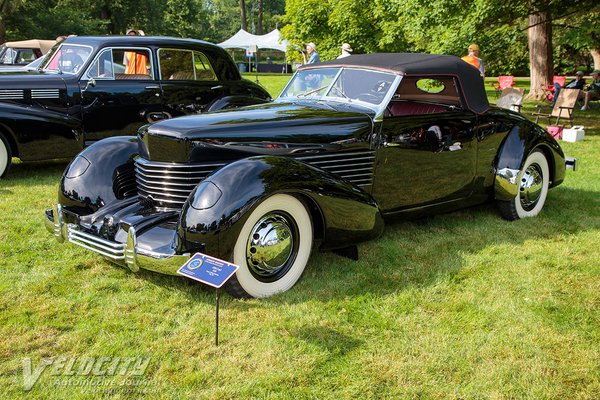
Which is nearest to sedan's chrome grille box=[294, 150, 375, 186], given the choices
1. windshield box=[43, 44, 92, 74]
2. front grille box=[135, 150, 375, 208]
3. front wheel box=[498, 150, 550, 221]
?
front grille box=[135, 150, 375, 208]

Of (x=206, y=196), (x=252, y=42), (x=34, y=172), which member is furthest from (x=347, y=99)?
(x=252, y=42)

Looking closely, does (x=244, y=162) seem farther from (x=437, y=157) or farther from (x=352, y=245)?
(x=437, y=157)

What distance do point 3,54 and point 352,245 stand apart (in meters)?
18.0

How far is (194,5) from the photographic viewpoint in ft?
156

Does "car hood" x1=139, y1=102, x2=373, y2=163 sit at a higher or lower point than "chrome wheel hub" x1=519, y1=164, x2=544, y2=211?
higher

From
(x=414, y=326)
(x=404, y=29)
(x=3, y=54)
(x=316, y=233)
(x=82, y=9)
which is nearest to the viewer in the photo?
(x=414, y=326)

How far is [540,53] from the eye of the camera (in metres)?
16.8

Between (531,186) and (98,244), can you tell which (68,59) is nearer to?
(98,244)

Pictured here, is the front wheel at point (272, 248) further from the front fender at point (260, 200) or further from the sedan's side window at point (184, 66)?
the sedan's side window at point (184, 66)

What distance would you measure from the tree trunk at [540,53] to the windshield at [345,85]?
12.9 metres

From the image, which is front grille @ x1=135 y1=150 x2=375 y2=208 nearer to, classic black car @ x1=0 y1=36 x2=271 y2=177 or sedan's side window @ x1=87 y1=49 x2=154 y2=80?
classic black car @ x1=0 y1=36 x2=271 y2=177

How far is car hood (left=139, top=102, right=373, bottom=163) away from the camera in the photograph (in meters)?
3.88

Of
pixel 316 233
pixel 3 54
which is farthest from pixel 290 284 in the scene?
pixel 3 54

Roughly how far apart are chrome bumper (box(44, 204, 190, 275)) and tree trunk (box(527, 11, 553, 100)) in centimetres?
1535
